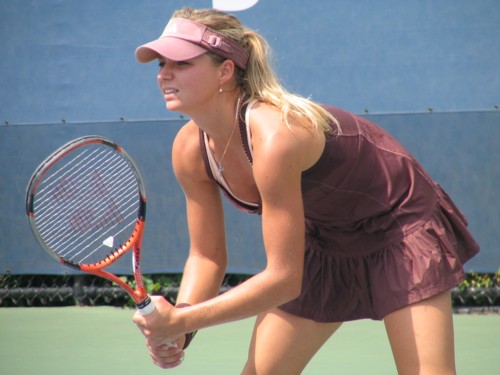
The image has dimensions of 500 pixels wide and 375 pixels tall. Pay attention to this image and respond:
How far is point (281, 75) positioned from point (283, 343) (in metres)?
2.83

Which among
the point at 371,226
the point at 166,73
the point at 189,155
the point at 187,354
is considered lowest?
the point at 187,354

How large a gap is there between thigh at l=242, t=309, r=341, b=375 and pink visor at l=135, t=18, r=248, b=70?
69 cm

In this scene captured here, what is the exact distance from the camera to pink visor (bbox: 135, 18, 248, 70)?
7.48ft

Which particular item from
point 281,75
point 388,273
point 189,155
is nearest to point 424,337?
point 388,273

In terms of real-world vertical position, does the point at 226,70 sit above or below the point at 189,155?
above

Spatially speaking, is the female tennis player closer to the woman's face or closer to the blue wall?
the woman's face

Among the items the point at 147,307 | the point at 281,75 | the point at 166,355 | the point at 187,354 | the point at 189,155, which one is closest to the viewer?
the point at 147,307

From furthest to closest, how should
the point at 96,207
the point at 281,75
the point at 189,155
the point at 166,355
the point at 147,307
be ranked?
the point at 281,75 → the point at 96,207 → the point at 189,155 → the point at 166,355 → the point at 147,307

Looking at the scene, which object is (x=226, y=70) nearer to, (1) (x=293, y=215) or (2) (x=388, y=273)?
(1) (x=293, y=215)

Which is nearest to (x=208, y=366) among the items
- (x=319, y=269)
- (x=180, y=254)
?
(x=180, y=254)

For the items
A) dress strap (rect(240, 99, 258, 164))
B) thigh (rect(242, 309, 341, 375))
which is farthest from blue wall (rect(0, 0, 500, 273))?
dress strap (rect(240, 99, 258, 164))

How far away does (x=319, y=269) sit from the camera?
2656 mm

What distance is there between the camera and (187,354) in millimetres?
4527

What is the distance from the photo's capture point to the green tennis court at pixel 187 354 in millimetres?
4203
